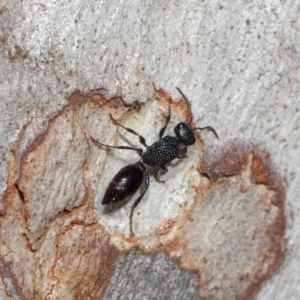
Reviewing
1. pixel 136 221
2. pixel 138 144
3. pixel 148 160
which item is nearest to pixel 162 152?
pixel 148 160

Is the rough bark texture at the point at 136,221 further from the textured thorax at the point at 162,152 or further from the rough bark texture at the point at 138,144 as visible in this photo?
the textured thorax at the point at 162,152

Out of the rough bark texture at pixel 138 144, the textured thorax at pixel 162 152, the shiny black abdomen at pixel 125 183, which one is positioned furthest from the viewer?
the textured thorax at pixel 162 152

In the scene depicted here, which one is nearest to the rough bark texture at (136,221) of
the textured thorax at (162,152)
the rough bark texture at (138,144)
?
the rough bark texture at (138,144)

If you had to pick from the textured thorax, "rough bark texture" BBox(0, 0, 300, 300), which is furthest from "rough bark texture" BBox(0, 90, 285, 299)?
the textured thorax

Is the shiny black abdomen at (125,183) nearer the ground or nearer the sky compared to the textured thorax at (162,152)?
nearer the ground

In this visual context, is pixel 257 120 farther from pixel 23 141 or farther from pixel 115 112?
pixel 23 141

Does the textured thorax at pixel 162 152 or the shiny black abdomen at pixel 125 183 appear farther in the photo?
the textured thorax at pixel 162 152

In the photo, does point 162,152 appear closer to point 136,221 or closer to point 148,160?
point 148,160

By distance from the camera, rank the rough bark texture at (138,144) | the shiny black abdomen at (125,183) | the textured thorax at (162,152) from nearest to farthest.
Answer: the rough bark texture at (138,144)
the shiny black abdomen at (125,183)
the textured thorax at (162,152)
